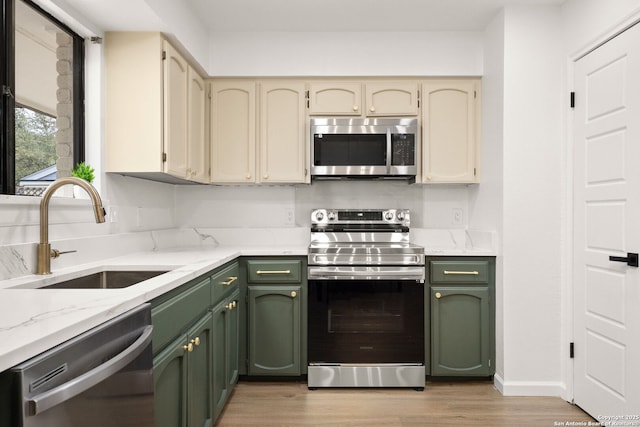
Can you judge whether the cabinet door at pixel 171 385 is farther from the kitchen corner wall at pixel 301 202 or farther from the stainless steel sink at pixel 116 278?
the kitchen corner wall at pixel 301 202

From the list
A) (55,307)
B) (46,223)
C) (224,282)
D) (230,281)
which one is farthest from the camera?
(230,281)

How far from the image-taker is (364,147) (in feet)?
10.0

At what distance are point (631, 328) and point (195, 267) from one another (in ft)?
6.66

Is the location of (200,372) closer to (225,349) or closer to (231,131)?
(225,349)

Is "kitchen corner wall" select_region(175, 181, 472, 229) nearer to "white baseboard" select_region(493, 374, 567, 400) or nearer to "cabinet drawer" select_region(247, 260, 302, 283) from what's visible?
"cabinet drawer" select_region(247, 260, 302, 283)

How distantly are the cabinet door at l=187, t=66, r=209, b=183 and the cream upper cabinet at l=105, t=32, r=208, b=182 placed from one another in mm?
350

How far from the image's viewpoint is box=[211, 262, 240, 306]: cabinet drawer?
7.05 feet

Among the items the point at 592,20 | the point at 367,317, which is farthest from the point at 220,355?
the point at 592,20

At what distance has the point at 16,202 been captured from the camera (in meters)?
1.71

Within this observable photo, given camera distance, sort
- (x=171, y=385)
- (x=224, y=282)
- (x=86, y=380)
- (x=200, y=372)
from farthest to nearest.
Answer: (x=224, y=282) → (x=200, y=372) → (x=171, y=385) → (x=86, y=380)

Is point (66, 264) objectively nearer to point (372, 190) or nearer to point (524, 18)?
point (372, 190)

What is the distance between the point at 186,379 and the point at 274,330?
1102 millimetres

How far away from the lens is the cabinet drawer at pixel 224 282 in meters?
2.15

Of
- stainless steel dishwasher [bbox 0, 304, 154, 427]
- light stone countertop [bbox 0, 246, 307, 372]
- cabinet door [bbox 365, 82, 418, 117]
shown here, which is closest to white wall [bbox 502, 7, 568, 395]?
cabinet door [bbox 365, 82, 418, 117]
